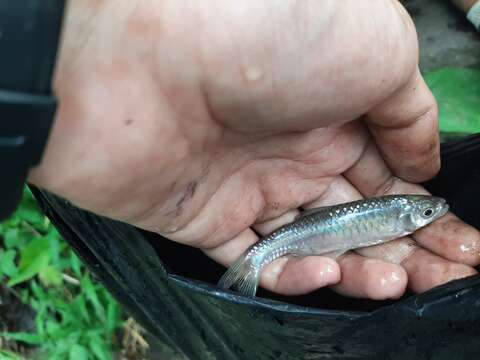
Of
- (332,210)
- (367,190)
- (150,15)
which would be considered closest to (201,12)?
(150,15)

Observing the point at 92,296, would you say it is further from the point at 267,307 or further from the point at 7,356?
the point at 267,307

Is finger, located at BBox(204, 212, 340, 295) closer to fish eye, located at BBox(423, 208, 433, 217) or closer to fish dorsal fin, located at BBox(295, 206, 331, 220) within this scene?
fish dorsal fin, located at BBox(295, 206, 331, 220)

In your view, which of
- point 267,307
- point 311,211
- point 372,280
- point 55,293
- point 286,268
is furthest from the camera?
point 55,293

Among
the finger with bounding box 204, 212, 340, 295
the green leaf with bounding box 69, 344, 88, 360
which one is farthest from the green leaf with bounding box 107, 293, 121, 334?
the finger with bounding box 204, 212, 340, 295

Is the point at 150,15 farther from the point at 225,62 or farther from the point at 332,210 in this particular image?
the point at 332,210

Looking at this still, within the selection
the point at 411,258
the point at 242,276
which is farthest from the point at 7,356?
the point at 411,258
